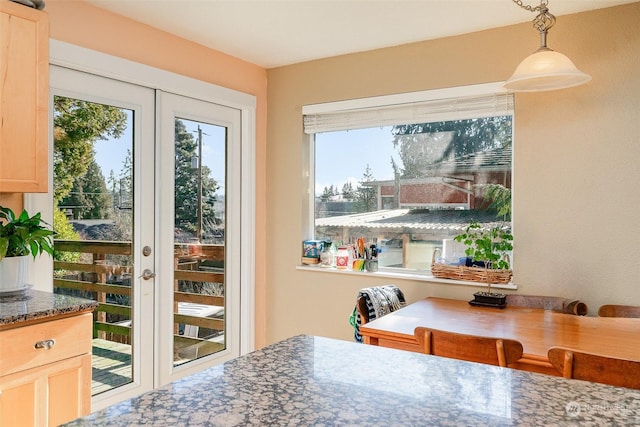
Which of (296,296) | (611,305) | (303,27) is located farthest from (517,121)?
(296,296)

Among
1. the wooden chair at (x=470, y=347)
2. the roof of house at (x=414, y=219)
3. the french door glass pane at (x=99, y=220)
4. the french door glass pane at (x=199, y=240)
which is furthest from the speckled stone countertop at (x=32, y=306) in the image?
the roof of house at (x=414, y=219)

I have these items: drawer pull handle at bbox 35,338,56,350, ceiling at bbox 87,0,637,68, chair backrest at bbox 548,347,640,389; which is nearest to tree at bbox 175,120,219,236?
ceiling at bbox 87,0,637,68

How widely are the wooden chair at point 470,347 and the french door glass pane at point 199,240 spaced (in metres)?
1.86

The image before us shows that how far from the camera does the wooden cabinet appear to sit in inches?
69.5

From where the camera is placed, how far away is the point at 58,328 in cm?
193

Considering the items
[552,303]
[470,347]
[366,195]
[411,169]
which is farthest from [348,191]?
[470,347]

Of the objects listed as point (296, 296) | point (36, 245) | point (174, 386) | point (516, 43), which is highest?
point (516, 43)

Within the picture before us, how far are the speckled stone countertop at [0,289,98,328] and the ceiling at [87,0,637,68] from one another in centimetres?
157

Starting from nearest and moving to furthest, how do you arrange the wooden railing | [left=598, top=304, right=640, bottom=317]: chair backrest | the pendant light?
the pendant light, [left=598, top=304, right=640, bottom=317]: chair backrest, the wooden railing

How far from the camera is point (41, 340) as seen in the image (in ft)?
6.12

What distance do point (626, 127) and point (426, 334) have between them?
1661 millimetres

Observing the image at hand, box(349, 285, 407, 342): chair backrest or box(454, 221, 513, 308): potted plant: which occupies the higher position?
box(454, 221, 513, 308): potted plant

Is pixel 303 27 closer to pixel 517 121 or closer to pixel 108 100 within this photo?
pixel 108 100

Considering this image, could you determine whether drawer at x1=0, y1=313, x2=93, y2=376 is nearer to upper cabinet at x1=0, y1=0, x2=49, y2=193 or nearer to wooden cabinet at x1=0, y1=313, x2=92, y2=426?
wooden cabinet at x1=0, y1=313, x2=92, y2=426
